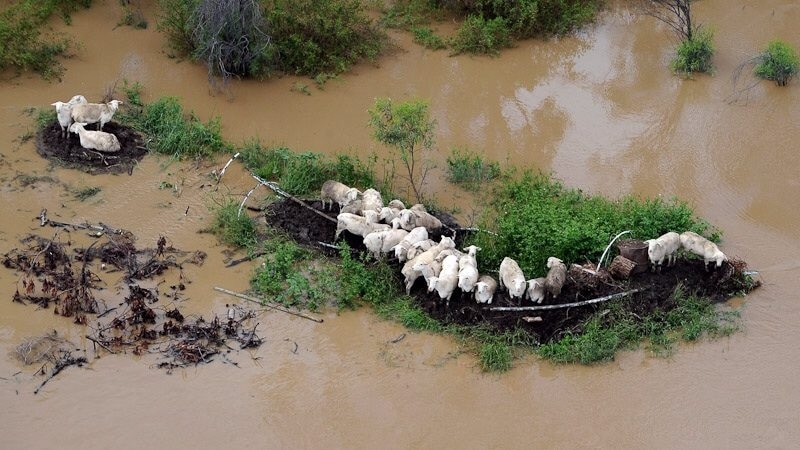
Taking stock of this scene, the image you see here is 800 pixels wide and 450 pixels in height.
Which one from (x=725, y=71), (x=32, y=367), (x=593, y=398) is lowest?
(x=32, y=367)

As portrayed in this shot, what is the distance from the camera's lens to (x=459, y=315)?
808 centimetres

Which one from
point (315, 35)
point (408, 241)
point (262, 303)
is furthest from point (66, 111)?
point (408, 241)

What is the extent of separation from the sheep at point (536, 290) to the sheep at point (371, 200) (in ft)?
6.02

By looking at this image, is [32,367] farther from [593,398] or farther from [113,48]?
[113,48]

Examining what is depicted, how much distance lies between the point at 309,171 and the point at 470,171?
1.83 m

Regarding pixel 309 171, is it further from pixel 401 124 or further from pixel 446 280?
pixel 446 280

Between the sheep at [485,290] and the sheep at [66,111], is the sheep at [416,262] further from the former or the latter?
the sheep at [66,111]

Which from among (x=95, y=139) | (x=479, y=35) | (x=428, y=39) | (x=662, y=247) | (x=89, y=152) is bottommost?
(x=89, y=152)

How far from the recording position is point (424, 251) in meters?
8.35

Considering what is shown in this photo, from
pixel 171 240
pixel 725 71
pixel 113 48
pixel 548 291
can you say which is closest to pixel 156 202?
pixel 171 240

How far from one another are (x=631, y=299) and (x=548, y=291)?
793 mm

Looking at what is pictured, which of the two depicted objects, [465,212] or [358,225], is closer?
[358,225]

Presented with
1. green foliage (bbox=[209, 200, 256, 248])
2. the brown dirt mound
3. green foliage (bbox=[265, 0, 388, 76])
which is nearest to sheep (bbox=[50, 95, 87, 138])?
the brown dirt mound

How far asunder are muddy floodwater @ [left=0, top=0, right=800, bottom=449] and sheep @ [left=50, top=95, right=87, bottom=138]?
0.44 metres
